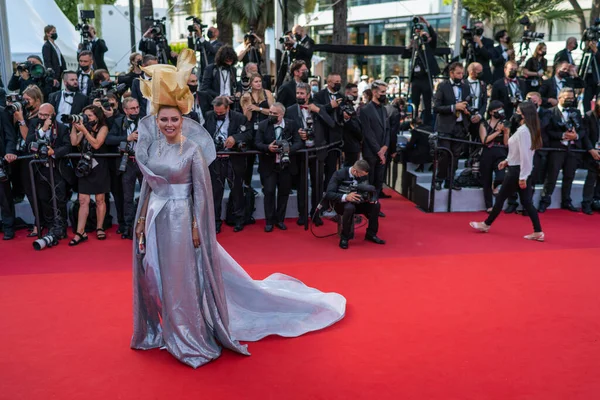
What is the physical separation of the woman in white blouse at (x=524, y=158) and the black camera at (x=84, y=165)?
494 cm

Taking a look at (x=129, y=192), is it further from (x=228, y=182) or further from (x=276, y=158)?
(x=276, y=158)

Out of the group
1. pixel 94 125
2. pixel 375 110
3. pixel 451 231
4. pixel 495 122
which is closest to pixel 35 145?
pixel 94 125

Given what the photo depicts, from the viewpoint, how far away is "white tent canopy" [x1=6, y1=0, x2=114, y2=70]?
44.7 ft

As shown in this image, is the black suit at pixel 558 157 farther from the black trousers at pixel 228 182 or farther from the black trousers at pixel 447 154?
the black trousers at pixel 228 182

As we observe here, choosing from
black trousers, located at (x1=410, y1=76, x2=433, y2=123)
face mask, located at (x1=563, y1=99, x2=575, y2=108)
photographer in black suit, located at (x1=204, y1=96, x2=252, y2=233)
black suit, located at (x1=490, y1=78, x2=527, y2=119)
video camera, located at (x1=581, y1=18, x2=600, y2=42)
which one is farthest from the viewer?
video camera, located at (x1=581, y1=18, x2=600, y2=42)

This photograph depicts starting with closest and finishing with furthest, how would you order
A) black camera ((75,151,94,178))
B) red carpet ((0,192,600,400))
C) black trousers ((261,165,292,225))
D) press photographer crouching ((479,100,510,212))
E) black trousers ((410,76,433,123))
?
red carpet ((0,192,600,400))
black camera ((75,151,94,178))
black trousers ((261,165,292,225))
press photographer crouching ((479,100,510,212))
black trousers ((410,76,433,123))

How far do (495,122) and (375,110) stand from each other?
5.75ft

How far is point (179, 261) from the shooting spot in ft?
13.6

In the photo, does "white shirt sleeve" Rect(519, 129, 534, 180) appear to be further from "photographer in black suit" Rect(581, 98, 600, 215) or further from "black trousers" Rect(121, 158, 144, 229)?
"black trousers" Rect(121, 158, 144, 229)

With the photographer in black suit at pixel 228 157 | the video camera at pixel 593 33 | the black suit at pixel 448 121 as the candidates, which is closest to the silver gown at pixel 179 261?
the photographer in black suit at pixel 228 157

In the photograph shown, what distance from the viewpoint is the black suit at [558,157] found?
8.85 metres

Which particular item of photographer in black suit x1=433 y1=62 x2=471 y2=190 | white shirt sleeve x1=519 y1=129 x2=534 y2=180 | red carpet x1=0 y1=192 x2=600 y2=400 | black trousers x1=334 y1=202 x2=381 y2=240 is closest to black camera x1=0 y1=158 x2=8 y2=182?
red carpet x1=0 y1=192 x2=600 y2=400

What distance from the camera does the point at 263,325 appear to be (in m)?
4.69

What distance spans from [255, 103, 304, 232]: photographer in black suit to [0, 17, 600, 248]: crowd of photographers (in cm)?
1
